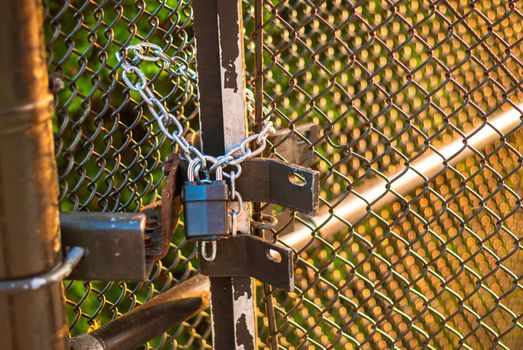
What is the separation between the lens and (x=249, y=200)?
1.70 metres

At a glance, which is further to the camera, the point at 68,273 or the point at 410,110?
the point at 410,110

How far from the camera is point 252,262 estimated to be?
1745 millimetres

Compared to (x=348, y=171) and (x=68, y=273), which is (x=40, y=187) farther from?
(x=348, y=171)

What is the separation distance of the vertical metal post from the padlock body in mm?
133

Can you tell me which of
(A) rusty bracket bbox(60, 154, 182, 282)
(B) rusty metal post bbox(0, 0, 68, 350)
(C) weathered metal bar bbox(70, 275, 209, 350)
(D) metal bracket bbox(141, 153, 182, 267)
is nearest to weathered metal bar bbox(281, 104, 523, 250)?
(C) weathered metal bar bbox(70, 275, 209, 350)

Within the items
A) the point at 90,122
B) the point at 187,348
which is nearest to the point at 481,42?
the point at 90,122

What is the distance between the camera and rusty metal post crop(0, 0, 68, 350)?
1.15 meters

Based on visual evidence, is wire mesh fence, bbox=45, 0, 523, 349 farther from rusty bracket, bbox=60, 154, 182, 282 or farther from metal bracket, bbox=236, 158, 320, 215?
rusty bracket, bbox=60, 154, 182, 282

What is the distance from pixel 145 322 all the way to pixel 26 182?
2.40 ft

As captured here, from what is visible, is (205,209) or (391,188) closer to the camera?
(205,209)

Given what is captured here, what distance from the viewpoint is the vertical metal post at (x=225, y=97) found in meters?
1.63

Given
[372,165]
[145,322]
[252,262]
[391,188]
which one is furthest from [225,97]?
[372,165]

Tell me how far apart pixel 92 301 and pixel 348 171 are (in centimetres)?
161

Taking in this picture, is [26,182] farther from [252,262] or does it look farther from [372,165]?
[372,165]
